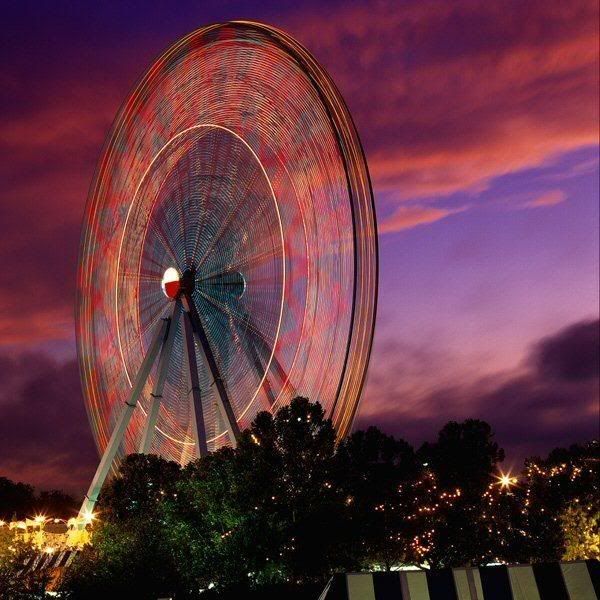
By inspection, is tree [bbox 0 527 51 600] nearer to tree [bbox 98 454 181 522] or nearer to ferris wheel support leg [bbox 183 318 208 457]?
tree [bbox 98 454 181 522]

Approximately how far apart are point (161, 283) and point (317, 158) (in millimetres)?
8171

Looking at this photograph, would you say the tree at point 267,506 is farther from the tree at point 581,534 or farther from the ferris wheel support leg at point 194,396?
the tree at point 581,534

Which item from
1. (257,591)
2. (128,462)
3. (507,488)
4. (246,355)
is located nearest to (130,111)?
(246,355)

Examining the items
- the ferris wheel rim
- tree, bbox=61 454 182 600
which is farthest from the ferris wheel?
tree, bbox=61 454 182 600

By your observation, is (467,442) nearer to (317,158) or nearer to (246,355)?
(246,355)

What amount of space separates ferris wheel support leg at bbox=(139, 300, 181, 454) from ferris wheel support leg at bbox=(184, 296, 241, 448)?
0.63 meters

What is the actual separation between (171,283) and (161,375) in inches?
129

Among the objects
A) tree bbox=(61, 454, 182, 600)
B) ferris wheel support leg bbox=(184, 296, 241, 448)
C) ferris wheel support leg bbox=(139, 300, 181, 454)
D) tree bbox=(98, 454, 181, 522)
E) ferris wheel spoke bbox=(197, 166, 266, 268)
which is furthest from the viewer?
ferris wheel support leg bbox=(139, 300, 181, 454)

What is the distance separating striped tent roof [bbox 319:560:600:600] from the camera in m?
8.55

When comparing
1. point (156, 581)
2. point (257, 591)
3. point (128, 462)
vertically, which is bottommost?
point (257, 591)

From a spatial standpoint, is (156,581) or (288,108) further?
(288,108)

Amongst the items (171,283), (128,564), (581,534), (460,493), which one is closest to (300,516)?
(128,564)

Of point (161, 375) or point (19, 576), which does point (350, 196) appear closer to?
point (161, 375)

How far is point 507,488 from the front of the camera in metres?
33.5
